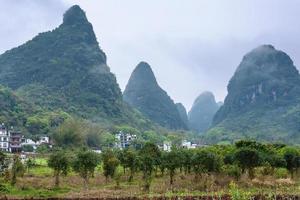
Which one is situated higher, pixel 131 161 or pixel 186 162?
pixel 131 161

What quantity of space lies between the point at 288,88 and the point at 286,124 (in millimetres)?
27880

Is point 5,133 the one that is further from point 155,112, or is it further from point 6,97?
point 155,112

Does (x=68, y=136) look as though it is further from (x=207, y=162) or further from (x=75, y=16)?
(x=75, y=16)

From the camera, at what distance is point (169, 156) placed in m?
39.4

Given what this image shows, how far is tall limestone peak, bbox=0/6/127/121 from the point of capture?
128250 mm

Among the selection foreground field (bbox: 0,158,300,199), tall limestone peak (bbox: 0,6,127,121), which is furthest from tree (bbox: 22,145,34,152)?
foreground field (bbox: 0,158,300,199)

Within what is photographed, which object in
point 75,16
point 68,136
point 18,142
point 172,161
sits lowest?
point 172,161

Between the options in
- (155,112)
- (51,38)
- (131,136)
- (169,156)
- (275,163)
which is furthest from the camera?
(155,112)

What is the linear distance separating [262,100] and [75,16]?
76614mm

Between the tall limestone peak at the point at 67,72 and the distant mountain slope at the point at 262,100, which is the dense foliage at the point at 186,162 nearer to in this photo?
the tall limestone peak at the point at 67,72

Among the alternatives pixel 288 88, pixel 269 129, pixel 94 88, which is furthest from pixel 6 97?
pixel 288 88

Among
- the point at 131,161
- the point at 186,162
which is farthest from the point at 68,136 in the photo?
the point at 186,162

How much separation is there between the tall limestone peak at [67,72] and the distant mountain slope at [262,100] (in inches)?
1467

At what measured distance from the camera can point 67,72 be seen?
142m
